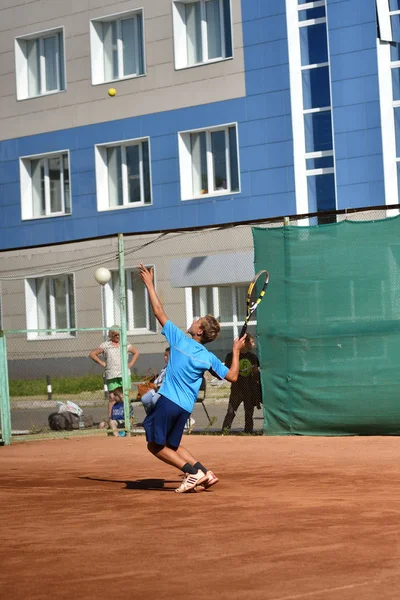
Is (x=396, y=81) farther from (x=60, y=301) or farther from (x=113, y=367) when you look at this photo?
(x=113, y=367)

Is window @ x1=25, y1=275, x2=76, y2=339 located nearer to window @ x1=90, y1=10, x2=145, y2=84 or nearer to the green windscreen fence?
window @ x1=90, y1=10, x2=145, y2=84

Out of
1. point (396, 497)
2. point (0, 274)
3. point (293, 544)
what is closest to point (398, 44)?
point (0, 274)

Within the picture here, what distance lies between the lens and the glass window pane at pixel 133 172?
28.1 metres

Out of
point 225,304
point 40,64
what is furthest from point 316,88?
point 40,64

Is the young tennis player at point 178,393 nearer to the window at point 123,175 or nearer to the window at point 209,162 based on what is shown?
the window at point 209,162

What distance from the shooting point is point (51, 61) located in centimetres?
2917

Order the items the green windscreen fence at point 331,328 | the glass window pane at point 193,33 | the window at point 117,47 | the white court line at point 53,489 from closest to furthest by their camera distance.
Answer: the white court line at point 53,489
the green windscreen fence at point 331,328
the glass window pane at point 193,33
the window at point 117,47

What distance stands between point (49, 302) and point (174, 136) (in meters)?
5.48

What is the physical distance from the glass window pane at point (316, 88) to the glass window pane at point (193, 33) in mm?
2892

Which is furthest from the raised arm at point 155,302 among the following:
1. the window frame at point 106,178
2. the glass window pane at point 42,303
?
the glass window pane at point 42,303

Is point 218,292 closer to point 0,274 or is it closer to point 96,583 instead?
point 0,274

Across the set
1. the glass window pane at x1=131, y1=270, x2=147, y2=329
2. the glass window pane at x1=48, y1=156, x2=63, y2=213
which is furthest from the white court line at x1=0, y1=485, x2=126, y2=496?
the glass window pane at x1=48, y1=156, x2=63, y2=213

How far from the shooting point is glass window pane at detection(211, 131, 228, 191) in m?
26.6

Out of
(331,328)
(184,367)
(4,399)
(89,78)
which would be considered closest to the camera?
(184,367)
